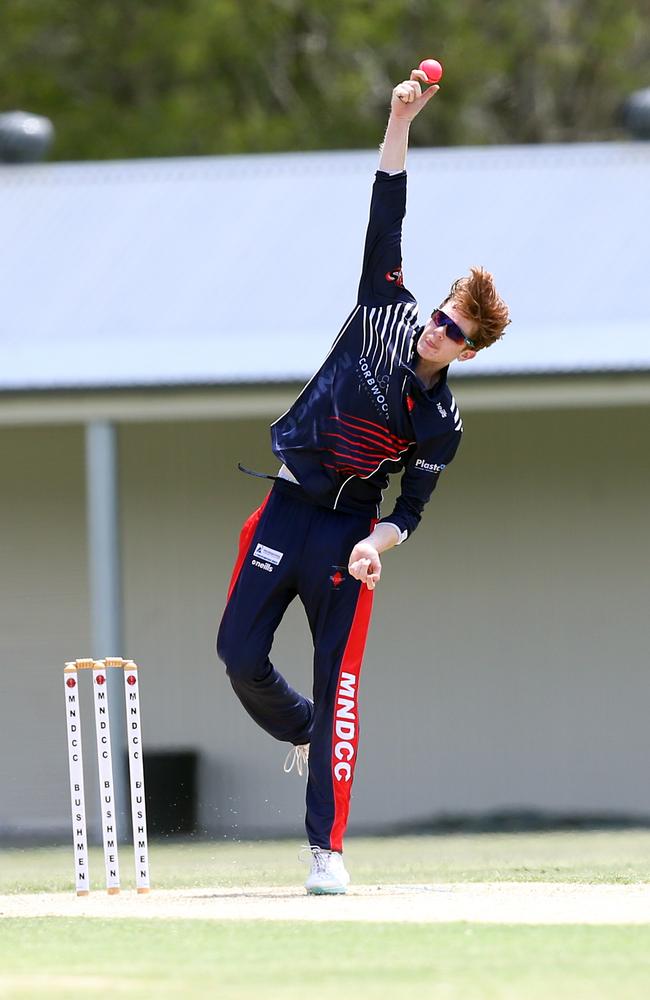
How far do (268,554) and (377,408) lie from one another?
0.57 meters

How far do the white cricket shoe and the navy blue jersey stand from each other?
101 cm

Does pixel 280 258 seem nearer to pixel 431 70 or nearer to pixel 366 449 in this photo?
pixel 366 449

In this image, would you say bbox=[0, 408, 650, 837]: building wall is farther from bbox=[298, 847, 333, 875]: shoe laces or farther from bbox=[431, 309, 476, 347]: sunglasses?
bbox=[431, 309, 476, 347]: sunglasses

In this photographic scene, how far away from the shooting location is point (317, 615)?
546 centimetres

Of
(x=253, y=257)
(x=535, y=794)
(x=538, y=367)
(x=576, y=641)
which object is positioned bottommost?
(x=535, y=794)

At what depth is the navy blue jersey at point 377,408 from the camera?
5281mm

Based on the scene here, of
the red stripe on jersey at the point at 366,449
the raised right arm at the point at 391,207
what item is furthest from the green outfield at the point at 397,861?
the raised right arm at the point at 391,207

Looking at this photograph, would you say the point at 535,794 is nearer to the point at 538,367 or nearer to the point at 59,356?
the point at 538,367

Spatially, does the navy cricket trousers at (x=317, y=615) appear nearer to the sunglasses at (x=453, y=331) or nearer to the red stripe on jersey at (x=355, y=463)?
the red stripe on jersey at (x=355, y=463)

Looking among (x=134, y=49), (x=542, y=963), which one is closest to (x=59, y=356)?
(x=542, y=963)

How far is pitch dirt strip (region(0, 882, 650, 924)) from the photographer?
4746 millimetres

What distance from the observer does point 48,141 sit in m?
11.5

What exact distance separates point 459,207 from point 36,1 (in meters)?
13.4

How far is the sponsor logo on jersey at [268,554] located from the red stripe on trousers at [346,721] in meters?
0.28
